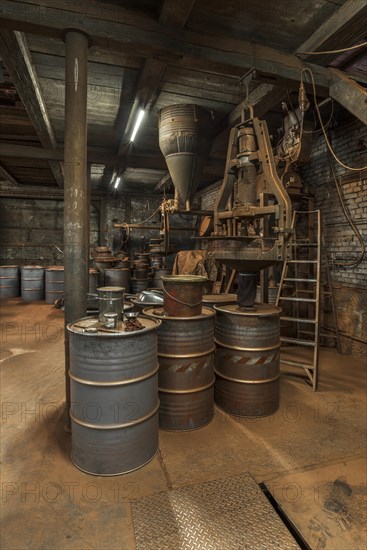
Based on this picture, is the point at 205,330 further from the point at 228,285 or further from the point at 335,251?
the point at 335,251

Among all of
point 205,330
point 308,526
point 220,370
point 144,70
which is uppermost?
point 144,70

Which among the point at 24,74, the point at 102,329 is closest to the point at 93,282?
the point at 24,74

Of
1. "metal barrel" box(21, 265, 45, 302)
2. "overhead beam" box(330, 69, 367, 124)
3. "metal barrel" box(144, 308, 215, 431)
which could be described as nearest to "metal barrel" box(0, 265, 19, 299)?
"metal barrel" box(21, 265, 45, 302)

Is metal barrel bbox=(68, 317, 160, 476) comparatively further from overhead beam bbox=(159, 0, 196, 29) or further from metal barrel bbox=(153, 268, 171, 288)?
metal barrel bbox=(153, 268, 171, 288)

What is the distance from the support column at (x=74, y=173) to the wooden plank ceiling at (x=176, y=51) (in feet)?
0.92

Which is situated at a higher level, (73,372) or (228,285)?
(228,285)

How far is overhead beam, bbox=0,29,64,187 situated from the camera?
3250mm

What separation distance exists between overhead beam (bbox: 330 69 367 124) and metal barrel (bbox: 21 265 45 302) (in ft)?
26.1

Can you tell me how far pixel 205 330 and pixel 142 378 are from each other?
2.54 feet

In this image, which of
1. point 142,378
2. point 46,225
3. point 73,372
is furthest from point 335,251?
point 46,225

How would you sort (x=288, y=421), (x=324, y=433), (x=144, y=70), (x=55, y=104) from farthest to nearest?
(x=55, y=104)
(x=144, y=70)
(x=288, y=421)
(x=324, y=433)

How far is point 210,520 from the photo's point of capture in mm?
1847

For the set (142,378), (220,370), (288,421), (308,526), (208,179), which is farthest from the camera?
(208,179)

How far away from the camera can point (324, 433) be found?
2760 millimetres
